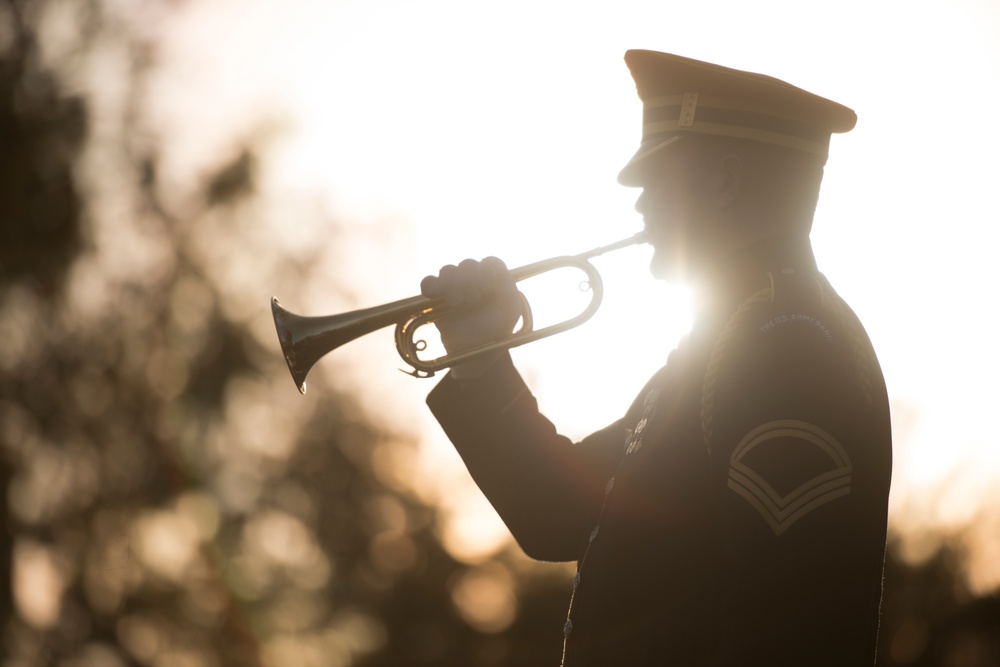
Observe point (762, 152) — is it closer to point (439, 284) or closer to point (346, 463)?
point (439, 284)

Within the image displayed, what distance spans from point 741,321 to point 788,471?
21.5 inches

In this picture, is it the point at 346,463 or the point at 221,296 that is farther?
the point at 346,463

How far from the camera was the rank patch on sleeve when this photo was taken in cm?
318

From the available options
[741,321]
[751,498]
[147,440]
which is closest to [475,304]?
[741,321]

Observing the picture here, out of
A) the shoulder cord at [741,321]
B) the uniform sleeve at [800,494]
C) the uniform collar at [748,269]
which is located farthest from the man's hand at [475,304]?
the uniform sleeve at [800,494]

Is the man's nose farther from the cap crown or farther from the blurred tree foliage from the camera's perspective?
the blurred tree foliage

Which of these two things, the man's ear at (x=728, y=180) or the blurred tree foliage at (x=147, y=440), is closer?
the man's ear at (x=728, y=180)

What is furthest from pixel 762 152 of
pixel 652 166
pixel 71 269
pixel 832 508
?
pixel 71 269

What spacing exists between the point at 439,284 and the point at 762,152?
1.19 metres

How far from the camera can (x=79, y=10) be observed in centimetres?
2072

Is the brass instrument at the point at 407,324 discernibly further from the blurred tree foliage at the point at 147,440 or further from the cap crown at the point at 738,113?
the blurred tree foliage at the point at 147,440

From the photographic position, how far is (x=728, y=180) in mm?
4023

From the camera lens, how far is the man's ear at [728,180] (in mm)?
3998

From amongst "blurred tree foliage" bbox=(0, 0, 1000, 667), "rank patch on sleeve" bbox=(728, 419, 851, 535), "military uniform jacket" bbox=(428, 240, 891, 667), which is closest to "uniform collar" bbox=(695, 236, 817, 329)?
"military uniform jacket" bbox=(428, 240, 891, 667)
